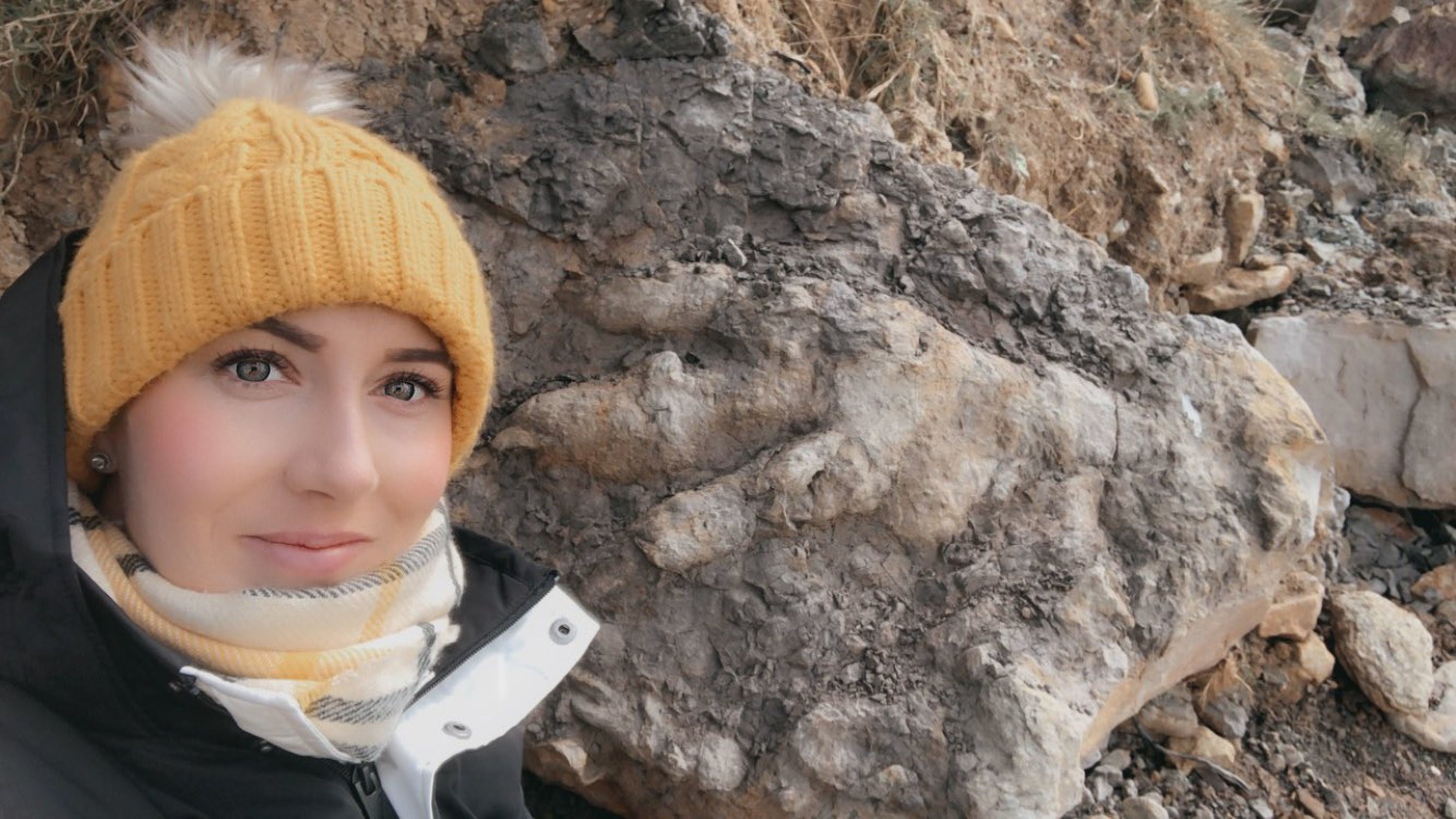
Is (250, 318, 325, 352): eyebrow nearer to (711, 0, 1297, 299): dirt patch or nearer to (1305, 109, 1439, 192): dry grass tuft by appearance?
(711, 0, 1297, 299): dirt patch

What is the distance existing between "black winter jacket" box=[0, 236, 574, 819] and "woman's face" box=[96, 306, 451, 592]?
11cm

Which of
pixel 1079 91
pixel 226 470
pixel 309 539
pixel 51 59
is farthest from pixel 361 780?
pixel 1079 91

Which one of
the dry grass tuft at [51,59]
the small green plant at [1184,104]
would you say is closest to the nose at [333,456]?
the dry grass tuft at [51,59]

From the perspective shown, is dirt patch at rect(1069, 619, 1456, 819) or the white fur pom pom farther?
dirt patch at rect(1069, 619, 1456, 819)

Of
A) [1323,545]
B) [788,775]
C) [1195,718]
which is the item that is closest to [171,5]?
[788,775]

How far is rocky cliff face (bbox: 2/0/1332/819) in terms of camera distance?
2.33 m

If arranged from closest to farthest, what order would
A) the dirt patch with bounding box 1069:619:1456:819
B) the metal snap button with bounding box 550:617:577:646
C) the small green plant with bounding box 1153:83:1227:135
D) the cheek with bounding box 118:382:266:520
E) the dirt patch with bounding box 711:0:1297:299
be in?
the cheek with bounding box 118:382:266:520, the metal snap button with bounding box 550:617:577:646, the dirt patch with bounding box 1069:619:1456:819, the dirt patch with bounding box 711:0:1297:299, the small green plant with bounding box 1153:83:1227:135

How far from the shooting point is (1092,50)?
4465mm

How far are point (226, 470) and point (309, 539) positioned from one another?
0.14m

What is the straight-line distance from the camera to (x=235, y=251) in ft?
4.87

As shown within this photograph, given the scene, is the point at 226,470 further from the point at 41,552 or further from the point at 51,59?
the point at 51,59

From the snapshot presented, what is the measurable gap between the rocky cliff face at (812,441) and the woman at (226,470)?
0.84m

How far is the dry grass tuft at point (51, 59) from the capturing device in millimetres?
2541

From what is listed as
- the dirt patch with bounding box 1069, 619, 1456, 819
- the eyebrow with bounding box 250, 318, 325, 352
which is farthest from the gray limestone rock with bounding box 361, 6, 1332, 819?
the eyebrow with bounding box 250, 318, 325, 352
